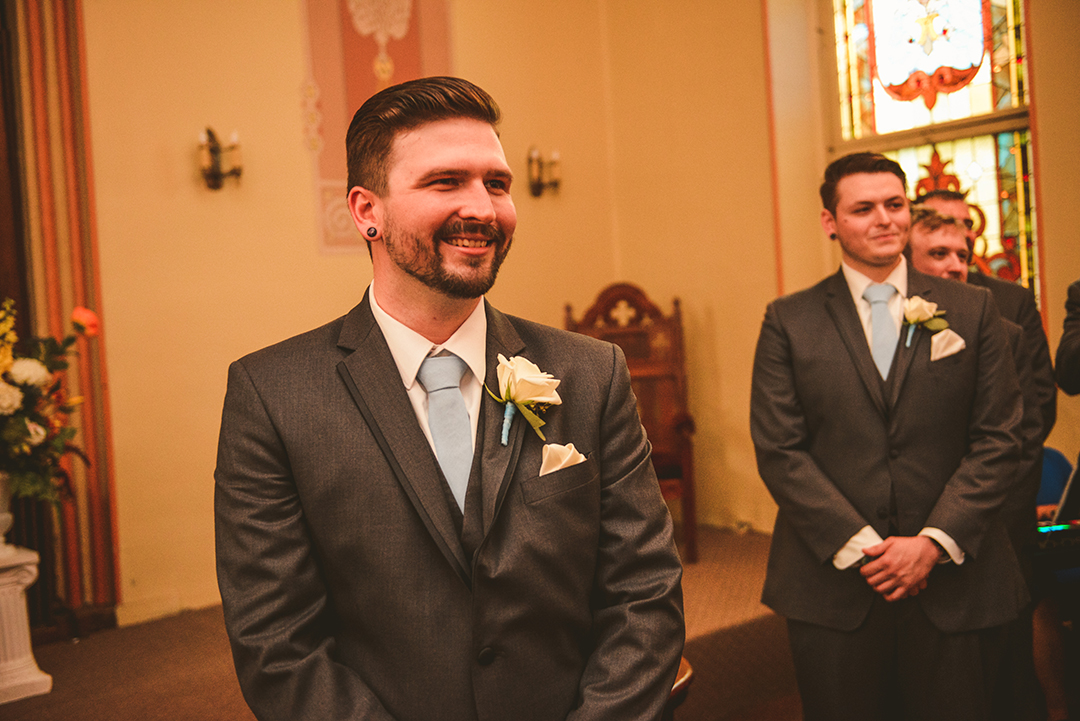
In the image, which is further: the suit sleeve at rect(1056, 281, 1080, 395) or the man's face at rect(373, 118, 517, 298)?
the suit sleeve at rect(1056, 281, 1080, 395)

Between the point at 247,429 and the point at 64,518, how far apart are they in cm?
275

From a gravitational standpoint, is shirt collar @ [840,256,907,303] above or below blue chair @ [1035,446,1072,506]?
above

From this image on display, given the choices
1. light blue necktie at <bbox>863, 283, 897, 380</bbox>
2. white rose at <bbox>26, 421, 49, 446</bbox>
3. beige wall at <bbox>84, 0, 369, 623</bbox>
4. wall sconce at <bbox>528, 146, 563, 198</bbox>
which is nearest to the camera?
light blue necktie at <bbox>863, 283, 897, 380</bbox>

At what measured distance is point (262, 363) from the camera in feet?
4.37

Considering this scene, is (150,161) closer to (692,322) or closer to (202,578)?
(202,578)

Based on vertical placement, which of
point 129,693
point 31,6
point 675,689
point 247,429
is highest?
point 31,6

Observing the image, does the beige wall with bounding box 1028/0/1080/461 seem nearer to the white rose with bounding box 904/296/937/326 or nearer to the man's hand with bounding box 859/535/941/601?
the white rose with bounding box 904/296/937/326

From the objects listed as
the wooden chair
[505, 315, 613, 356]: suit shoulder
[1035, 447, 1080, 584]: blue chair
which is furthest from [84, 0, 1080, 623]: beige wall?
[505, 315, 613, 356]: suit shoulder

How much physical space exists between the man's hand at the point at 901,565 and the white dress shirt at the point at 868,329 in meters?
0.03

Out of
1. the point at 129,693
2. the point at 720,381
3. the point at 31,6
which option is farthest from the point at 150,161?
the point at 720,381

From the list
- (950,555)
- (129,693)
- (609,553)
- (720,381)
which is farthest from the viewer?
(720,381)

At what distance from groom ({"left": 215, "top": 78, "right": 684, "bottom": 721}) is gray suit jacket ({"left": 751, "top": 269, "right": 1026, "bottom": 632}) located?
0.94 m

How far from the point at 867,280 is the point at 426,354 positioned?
1.45 metres

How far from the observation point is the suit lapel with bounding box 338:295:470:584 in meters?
1.25
